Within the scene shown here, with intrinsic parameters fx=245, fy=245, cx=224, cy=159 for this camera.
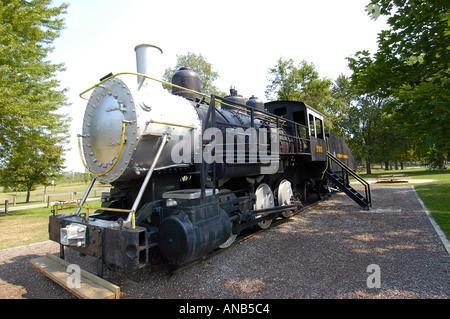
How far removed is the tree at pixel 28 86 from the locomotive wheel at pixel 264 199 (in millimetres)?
8507

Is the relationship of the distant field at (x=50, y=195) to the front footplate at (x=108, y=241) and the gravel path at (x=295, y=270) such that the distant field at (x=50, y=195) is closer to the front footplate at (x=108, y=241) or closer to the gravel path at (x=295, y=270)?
the gravel path at (x=295, y=270)

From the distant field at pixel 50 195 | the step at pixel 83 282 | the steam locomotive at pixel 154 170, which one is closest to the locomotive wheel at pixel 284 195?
the steam locomotive at pixel 154 170

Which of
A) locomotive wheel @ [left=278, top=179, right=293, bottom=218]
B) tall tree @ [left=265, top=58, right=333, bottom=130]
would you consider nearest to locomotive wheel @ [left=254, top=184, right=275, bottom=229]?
locomotive wheel @ [left=278, top=179, right=293, bottom=218]

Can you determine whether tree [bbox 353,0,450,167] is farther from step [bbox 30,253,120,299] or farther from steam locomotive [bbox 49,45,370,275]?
step [bbox 30,253,120,299]

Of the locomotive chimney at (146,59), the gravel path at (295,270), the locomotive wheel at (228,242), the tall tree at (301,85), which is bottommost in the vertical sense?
the gravel path at (295,270)

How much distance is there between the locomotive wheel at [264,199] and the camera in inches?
234

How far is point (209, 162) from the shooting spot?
4102 millimetres

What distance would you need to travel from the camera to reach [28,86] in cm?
992

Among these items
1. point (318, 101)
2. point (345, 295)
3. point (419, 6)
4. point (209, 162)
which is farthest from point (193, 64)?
point (345, 295)

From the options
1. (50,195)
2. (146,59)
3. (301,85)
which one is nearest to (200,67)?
(301,85)

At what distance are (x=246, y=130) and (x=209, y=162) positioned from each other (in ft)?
5.10

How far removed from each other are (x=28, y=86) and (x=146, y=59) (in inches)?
343

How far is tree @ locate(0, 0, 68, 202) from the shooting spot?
28.2ft
